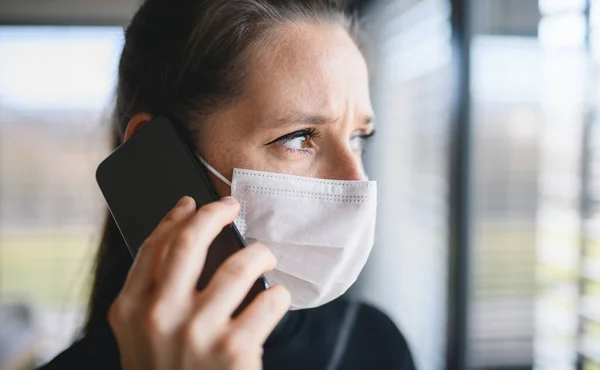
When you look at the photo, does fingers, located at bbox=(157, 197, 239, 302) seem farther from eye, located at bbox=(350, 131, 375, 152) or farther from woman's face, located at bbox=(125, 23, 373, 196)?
eye, located at bbox=(350, 131, 375, 152)

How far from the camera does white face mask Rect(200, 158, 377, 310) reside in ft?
2.71

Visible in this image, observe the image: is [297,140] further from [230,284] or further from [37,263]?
[37,263]

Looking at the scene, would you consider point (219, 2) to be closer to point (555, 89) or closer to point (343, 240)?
point (343, 240)

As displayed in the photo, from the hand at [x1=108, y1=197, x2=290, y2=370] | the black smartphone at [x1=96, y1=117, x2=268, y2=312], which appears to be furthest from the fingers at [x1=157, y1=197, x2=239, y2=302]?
the black smartphone at [x1=96, y1=117, x2=268, y2=312]

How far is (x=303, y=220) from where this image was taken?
84 cm

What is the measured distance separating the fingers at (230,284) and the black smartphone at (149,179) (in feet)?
0.75

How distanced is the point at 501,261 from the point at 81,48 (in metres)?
2.86

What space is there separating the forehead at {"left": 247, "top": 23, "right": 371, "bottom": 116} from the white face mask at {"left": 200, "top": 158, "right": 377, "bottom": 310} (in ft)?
0.44

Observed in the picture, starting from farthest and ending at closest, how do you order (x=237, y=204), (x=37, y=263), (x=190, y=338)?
(x=37, y=263)
(x=237, y=204)
(x=190, y=338)

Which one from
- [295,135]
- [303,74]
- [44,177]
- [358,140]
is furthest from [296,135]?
[44,177]

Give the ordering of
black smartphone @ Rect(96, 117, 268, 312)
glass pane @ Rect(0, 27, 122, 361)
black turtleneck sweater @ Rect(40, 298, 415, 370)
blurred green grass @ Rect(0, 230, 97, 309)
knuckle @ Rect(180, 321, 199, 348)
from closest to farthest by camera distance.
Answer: knuckle @ Rect(180, 321, 199, 348) < black smartphone @ Rect(96, 117, 268, 312) < black turtleneck sweater @ Rect(40, 298, 415, 370) < glass pane @ Rect(0, 27, 122, 361) < blurred green grass @ Rect(0, 230, 97, 309)

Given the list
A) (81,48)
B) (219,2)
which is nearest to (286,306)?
(219,2)

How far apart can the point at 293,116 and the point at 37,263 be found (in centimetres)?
360

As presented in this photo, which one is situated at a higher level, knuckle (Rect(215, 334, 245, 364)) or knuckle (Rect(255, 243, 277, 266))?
knuckle (Rect(255, 243, 277, 266))
